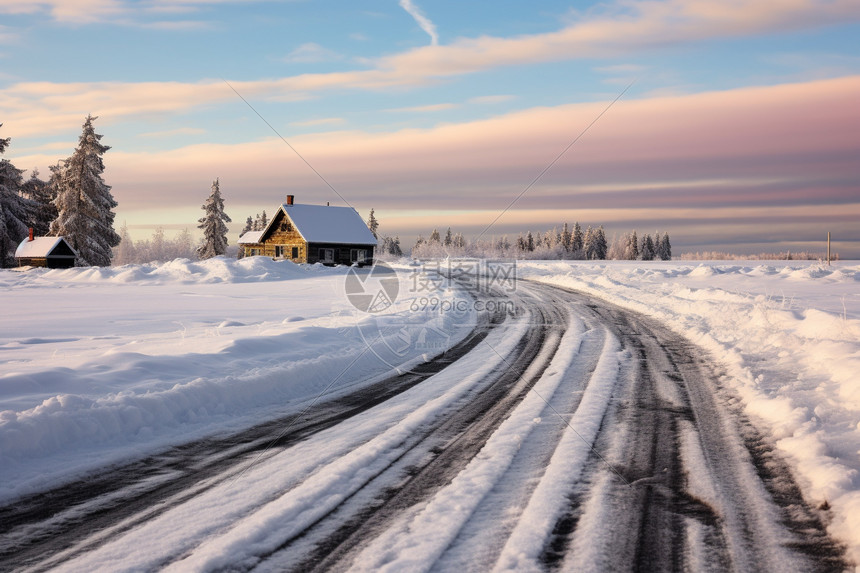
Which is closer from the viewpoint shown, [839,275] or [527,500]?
[527,500]

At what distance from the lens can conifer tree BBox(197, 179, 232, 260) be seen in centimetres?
6638

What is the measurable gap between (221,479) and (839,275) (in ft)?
124

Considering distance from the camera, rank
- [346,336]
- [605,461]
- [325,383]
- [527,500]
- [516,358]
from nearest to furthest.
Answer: [527,500] < [605,461] < [325,383] < [516,358] < [346,336]

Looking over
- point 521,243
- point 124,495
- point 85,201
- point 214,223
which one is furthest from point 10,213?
point 521,243

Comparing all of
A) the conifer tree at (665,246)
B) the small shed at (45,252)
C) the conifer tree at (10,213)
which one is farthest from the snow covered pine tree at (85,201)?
the conifer tree at (665,246)

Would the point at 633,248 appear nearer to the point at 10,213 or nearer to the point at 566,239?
the point at 566,239

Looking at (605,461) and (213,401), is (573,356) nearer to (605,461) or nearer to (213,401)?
(605,461)

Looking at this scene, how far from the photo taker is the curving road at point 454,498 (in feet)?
10.8

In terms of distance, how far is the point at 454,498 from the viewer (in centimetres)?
405

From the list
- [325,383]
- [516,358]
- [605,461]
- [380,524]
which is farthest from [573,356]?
[380,524]

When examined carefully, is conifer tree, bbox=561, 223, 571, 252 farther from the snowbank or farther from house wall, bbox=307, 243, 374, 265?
the snowbank

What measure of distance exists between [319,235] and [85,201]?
22054mm

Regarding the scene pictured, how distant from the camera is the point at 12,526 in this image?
378 cm

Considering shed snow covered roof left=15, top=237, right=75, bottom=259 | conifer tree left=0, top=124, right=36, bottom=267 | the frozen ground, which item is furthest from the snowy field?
conifer tree left=0, top=124, right=36, bottom=267
